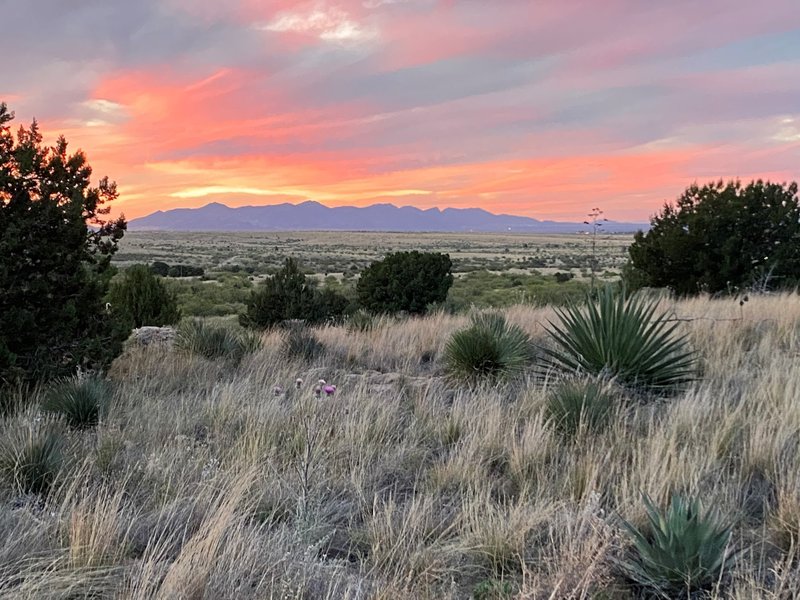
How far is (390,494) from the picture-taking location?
3.67 m

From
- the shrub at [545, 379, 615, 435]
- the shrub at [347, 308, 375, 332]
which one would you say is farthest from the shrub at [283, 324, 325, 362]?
the shrub at [545, 379, 615, 435]

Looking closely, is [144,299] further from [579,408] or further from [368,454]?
[579,408]

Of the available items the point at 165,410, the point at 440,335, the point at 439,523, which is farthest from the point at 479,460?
the point at 440,335

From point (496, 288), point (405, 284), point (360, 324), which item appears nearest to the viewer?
point (360, 324)

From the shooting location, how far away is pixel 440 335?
10203 mm

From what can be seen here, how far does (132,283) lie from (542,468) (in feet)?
45.9

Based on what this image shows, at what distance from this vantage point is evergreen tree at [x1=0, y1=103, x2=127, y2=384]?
6.40 metres

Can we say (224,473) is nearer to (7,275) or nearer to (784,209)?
(7,275)

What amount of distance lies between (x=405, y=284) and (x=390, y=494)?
15.4 metres

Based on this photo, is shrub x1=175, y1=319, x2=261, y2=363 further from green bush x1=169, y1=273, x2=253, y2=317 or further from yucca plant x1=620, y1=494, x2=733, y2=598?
green bush x1=169, y1=273, x2=253, y2=317

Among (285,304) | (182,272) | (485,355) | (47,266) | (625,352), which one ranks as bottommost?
(182,272)

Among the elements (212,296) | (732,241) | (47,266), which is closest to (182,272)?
(212,296)

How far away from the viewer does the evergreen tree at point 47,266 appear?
252 inches

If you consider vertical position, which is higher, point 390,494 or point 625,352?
point 625,352
